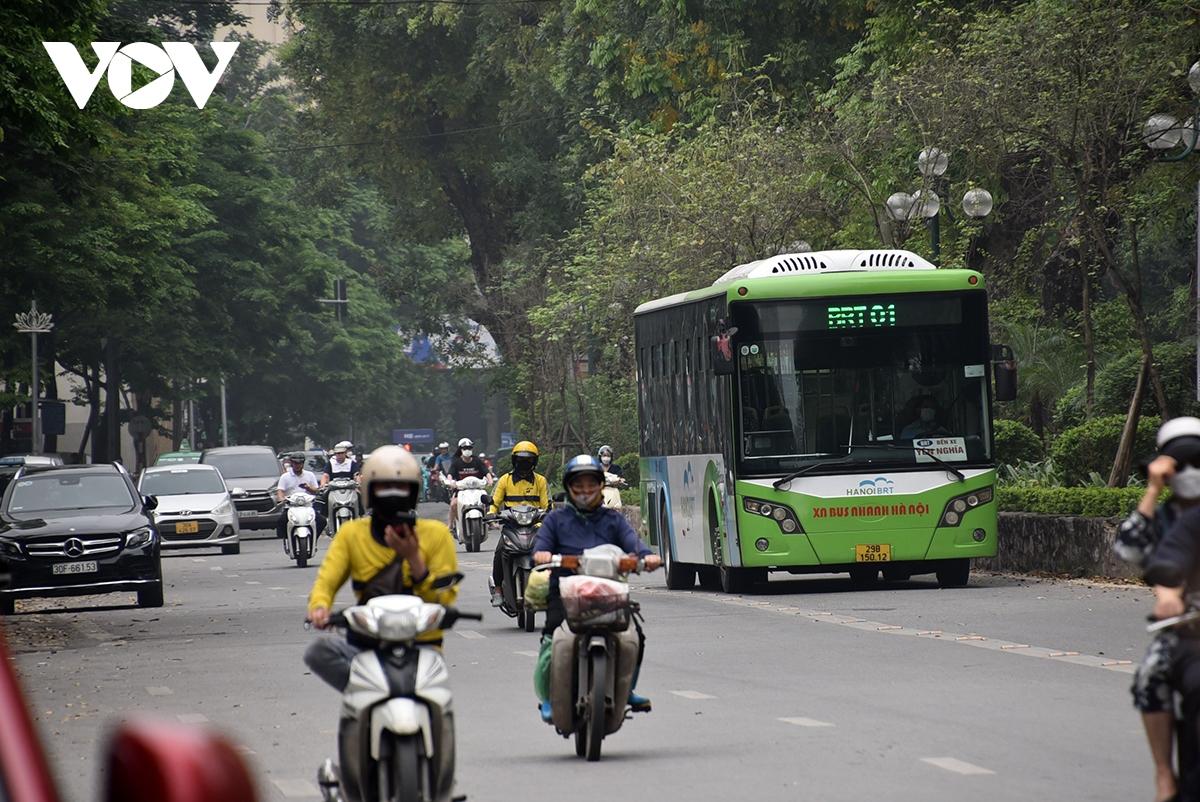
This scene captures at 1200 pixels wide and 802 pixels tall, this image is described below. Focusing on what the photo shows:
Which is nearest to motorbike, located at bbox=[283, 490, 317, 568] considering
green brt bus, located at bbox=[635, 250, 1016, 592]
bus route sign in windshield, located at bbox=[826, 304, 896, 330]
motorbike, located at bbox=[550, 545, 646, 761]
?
green brt bus, located at bbox=[635, 250, 1016, 592]

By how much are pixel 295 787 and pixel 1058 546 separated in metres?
16.1

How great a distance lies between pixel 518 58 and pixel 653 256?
49.9ft

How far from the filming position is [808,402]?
22.5 meters

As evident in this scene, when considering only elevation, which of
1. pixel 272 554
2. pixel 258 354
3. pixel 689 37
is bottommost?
pixel 272 554

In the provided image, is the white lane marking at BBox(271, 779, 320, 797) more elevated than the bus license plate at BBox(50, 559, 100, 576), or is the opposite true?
the bus license plate at BBox(50, 559, 100, 576)

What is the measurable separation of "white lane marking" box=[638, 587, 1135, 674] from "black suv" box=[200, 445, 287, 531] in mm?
26615

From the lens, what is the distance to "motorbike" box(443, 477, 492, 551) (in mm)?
36688

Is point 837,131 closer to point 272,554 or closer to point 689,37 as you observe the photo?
point 689,37

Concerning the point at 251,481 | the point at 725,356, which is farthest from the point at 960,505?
the point at 251,481

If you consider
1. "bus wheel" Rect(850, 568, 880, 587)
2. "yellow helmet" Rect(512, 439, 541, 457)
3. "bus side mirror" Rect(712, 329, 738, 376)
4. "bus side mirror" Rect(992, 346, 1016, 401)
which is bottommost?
"bus wheel" Rect(850, 568, 880, 587)

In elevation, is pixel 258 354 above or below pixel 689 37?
below

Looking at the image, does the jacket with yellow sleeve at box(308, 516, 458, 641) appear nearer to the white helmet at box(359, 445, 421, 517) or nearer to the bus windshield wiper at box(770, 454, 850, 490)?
the white helmet at box(359, 445, 421, 517)

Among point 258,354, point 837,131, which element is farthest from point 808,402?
point 258,354

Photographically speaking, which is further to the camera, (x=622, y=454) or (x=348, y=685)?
(x=622, y=454)
